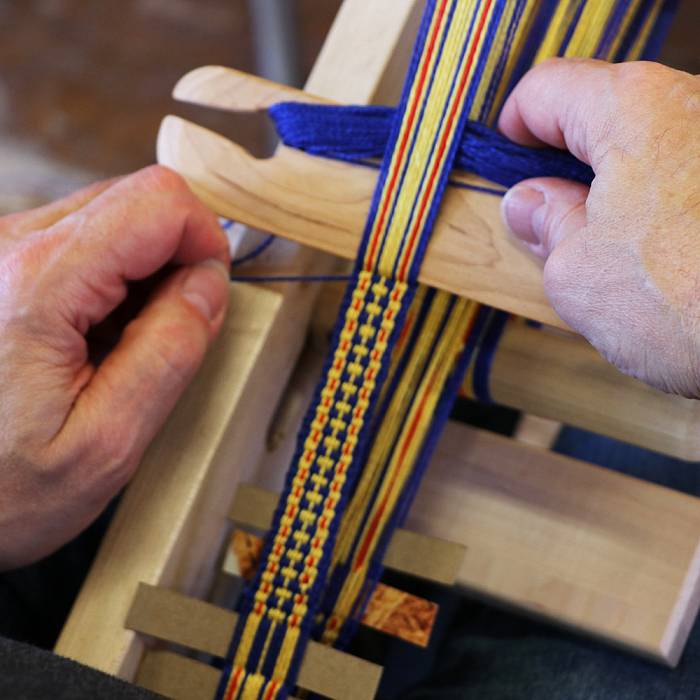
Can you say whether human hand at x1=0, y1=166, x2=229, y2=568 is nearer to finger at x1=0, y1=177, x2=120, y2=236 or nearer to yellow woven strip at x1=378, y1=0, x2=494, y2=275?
finger at x1=0, y1=177, x2=120, y2=236

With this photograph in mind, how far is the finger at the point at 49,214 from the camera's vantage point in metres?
0.71

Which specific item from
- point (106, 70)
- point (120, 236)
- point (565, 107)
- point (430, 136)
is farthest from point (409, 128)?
point (106, 70)

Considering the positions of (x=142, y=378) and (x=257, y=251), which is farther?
(x=257, y=251)

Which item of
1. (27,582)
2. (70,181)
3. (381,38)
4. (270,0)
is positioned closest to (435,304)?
(381,38)

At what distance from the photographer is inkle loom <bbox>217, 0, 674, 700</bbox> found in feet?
2.23

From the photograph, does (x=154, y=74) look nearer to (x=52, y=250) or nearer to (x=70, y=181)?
(x=70, y=181)

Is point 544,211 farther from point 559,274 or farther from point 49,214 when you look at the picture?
point 49,214

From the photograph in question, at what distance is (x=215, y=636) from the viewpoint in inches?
27.4

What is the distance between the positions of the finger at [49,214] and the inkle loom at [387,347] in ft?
0.52

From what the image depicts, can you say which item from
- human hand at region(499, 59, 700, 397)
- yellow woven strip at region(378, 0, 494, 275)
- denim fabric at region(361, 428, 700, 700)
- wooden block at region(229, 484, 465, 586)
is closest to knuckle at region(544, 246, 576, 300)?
human hand at region(499, 59, 700, 397)

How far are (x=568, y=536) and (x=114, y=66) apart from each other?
5.52 feet

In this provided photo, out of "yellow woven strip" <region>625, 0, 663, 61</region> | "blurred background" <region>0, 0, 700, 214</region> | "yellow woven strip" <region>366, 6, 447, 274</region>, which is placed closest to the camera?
"yellow woven strip" <region>366, 6, 447, 274</region>

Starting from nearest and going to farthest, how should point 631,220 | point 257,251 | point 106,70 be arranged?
point 631,220, point 257,251, point 106,70

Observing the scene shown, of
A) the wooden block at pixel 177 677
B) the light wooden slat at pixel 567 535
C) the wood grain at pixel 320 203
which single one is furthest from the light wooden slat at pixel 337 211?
the wooden block at pixel 177 677
